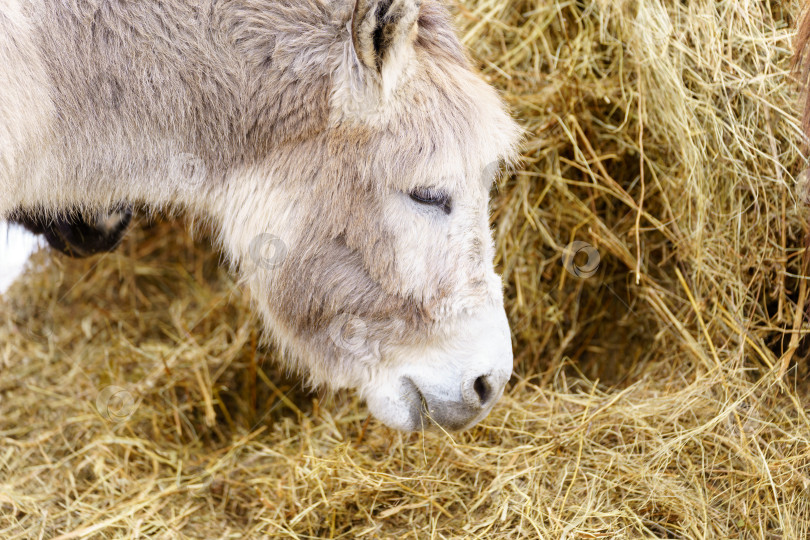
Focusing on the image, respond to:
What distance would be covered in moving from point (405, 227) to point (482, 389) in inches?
18.6

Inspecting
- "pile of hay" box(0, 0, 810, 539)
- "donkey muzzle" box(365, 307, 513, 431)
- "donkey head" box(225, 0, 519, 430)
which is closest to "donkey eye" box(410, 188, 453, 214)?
"donkey head" box(225, 0, 519, 430)

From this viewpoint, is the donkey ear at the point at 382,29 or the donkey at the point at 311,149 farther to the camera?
the donkey at the point at 311,149

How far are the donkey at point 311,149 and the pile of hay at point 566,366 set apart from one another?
48 centimetres

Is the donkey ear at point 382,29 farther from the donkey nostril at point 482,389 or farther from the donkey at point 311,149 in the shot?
the donkey nostril at point 482,389

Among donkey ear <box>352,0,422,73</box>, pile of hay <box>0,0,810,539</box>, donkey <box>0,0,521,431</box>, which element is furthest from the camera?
pile of hay <box>0,0,810,539</box>

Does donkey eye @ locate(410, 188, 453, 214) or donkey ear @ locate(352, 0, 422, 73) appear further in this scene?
donkey eye @ locate(410, 188, 453, 214)

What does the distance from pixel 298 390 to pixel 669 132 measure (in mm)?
1704

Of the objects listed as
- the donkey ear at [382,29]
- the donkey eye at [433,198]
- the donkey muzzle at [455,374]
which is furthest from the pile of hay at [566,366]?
the donkey ear at [382,29]

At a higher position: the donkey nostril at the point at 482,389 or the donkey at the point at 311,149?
the donkey at the point at 311,149

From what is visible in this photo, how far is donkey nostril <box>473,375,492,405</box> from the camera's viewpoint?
1794 millimetres

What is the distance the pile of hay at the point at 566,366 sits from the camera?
80.0 inches

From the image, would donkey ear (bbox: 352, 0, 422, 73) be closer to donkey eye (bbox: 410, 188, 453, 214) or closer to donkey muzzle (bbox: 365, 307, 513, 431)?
donkey eye (bbox: 410, 188, 453, 214)

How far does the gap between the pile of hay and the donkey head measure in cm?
44

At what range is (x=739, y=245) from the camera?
2.28 m
